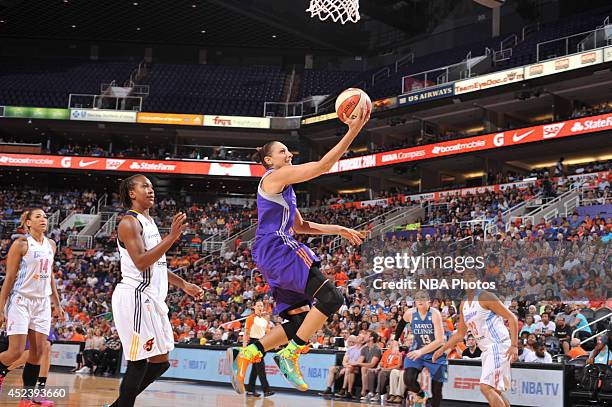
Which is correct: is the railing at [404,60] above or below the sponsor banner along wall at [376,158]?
above

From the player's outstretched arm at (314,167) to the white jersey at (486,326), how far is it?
3370 mm

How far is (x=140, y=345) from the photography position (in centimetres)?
521

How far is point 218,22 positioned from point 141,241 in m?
34.8

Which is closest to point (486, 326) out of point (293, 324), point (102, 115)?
point (293, 324)

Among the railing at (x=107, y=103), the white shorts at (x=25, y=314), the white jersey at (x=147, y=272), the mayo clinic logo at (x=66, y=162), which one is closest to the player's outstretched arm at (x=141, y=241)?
the white jersey at (x=147, y=272)

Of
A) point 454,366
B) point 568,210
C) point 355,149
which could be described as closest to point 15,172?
point 355,149

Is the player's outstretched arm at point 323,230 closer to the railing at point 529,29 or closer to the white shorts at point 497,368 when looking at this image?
the white shorts at point 497,368

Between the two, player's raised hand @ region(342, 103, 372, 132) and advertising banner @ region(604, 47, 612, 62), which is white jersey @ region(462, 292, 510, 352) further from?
advertising banner @ region(604, 47, 612, 62)

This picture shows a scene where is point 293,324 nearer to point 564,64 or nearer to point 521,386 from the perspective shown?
point 521,386

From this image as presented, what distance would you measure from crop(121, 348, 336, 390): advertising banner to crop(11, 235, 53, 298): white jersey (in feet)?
21.1

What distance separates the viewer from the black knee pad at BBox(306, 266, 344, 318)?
5.06 m

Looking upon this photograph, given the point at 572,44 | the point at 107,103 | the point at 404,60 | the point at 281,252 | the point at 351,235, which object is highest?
the point at 404,60

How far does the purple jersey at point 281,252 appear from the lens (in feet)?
16.9

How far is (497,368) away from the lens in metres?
7.33
